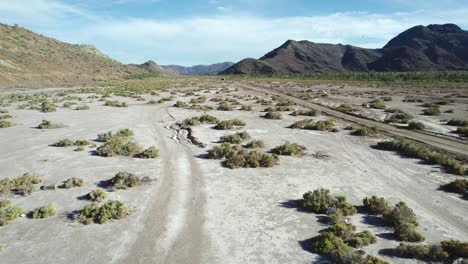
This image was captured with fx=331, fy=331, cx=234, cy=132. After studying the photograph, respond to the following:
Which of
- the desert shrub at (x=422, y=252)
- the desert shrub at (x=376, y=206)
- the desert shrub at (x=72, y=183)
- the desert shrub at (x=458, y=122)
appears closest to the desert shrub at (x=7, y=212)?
the desert shrub at (x=72, y=183)

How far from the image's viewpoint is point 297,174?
44.1 ft

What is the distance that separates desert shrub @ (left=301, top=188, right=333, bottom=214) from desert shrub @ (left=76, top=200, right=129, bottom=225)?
545 centimetres

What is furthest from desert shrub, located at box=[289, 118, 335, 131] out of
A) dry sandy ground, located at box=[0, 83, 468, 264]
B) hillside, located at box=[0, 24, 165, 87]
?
hillside, located at box=[0, 24, 165, 87]

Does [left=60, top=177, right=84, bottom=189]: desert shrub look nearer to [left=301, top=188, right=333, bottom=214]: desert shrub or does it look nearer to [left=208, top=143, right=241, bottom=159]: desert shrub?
[left=208, top=143, right=241, bottom=159]: desert shrub

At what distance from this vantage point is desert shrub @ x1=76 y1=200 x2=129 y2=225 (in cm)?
922

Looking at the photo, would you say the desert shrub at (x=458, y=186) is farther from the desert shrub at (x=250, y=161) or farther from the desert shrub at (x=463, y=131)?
the desert shrub at (x=463, y=131)

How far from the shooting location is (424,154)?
Answer: 15414mm

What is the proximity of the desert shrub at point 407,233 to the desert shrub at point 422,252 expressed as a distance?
1.74 ft

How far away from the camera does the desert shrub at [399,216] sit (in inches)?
353

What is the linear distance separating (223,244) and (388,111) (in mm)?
25937

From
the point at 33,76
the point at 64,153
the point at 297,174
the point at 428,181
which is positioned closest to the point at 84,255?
the point at 297,174

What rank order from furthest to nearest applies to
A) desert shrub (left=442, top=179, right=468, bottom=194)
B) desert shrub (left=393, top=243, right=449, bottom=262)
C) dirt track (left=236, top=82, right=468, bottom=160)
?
dirt track (left=236, top=82, right=468, bottom=160) → desert shrub (left=442, top=179, right=468, bottom=194) → desert shrub (left=393, top=243, right=449, bottom=262)

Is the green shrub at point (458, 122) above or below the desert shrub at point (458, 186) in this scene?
above

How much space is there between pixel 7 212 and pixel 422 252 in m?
10.8
